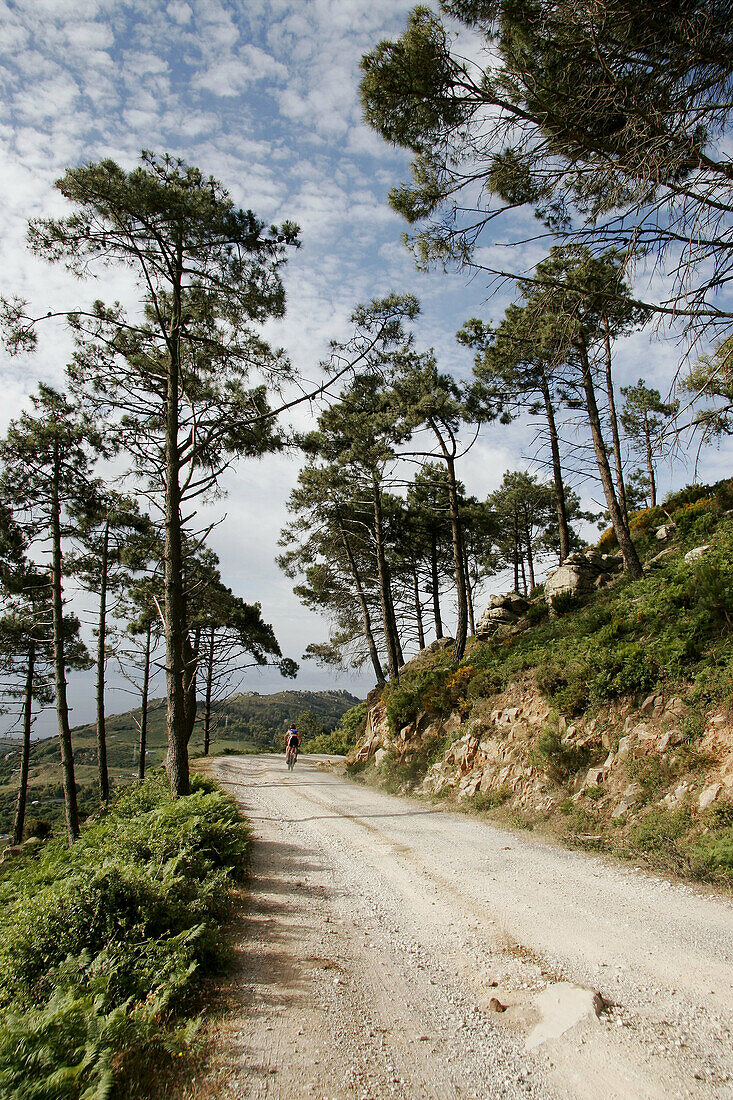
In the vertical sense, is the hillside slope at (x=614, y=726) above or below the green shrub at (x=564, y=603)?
below

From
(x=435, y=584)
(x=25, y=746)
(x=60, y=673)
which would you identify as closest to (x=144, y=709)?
(x=25, y=746)

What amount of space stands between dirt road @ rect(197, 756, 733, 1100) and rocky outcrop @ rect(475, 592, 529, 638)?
36.0 ft

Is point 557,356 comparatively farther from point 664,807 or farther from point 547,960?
point 547,960

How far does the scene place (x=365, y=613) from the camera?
23031 millimetres

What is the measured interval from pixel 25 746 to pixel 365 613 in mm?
15305

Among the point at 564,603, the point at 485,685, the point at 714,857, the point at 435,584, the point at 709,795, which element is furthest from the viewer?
the point at 435,584

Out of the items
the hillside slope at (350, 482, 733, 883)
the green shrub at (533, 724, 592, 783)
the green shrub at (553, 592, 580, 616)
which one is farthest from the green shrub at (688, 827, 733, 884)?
the green shrub at (553, 592, 580, 616)

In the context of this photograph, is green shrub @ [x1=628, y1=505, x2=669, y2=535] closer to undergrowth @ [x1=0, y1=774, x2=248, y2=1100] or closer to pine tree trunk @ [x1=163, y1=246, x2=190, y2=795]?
pine tree trunk @ [x1=163, y1=246, x2=190, y2=795]

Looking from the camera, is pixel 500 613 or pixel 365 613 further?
pixel 365 613

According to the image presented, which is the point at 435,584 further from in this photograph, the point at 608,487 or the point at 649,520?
the point at 608,487

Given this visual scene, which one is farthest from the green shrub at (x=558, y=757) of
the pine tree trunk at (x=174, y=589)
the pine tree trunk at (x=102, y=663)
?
the pine tree trunk at (x=102, y=663)

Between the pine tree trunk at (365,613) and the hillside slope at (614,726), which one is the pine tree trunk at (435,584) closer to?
the pine tree trunk at (365,613)

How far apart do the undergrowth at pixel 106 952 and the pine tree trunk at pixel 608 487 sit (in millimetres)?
12346

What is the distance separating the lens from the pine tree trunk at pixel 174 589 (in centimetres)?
879
